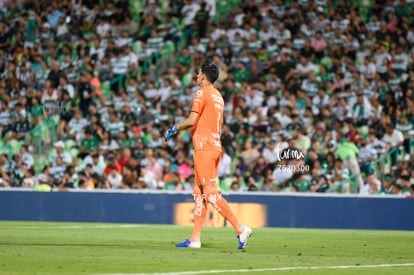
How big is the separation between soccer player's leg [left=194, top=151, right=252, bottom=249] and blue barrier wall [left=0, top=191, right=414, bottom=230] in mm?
9567

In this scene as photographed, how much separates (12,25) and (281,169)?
1243 centimetres

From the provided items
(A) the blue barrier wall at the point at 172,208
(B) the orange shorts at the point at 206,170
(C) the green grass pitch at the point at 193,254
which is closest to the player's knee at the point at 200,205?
(B) the orange shorts at the point at 206,170

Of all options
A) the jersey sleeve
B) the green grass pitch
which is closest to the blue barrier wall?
the green grass pitch

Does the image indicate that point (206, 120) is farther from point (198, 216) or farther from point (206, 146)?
point (198, 216)

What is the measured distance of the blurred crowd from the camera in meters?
23.5

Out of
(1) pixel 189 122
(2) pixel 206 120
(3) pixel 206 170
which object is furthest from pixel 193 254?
(2) pixel 206 120

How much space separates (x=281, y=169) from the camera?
75.2ft

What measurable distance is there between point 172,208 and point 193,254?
37.4ft

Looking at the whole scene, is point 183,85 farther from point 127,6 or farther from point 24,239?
point 24,239

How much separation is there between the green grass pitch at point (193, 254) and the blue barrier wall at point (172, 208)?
482 centimetres

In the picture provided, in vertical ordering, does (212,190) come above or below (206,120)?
below

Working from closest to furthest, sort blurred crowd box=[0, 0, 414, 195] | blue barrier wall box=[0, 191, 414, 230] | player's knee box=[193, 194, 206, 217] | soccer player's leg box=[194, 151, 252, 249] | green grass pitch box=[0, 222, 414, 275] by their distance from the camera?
1. green grass pitch box=[0, 222, 414, 275]
2. soccer player's leg box=[194, 151, 252, 249]
3. player's knee box=[193, 194, 206, 217]
4. blue barrier wall box=[0, 191, 414, 230]
5. blurred crowd box=[0, 0, 414, 195]

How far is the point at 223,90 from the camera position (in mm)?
26922

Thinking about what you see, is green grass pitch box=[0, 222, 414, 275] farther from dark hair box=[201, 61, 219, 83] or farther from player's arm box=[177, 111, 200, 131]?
dark hair box=[201, 61, 219, 83]
